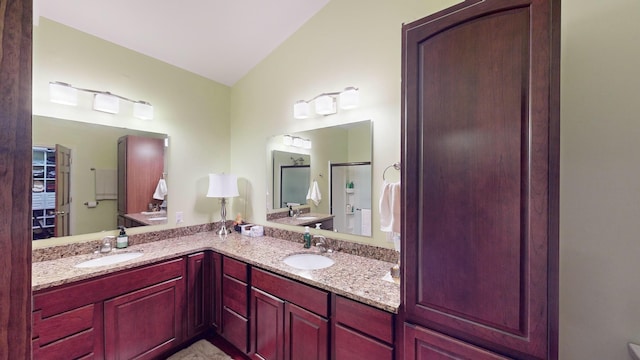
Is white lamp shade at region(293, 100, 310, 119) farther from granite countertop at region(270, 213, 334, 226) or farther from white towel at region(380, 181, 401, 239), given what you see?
white towel at region(380, 181, 401, 239)

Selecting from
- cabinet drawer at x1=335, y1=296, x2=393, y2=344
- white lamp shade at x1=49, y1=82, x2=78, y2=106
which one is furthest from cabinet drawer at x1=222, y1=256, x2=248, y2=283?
Result: white lamp shade at x1=49, y1=82, x2=78, y2=106

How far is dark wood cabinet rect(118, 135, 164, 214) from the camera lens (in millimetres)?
2379

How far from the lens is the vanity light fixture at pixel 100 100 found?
195 cm

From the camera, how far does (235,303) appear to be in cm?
212

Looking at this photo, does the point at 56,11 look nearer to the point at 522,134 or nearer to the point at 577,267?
the point at 522,134

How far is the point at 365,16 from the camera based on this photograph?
2.02m

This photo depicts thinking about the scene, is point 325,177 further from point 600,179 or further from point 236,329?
point 600,179

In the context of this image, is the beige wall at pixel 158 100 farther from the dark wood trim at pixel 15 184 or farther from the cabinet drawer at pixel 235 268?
the dark wood trim at pixel 15 184

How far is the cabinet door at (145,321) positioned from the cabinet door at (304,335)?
104 cm

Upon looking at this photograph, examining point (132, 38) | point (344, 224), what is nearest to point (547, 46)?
point (344, 224)

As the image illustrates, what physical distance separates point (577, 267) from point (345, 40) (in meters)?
2.10

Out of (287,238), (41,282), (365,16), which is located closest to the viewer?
(41,282)

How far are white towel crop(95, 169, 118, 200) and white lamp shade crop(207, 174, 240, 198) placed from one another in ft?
2.62

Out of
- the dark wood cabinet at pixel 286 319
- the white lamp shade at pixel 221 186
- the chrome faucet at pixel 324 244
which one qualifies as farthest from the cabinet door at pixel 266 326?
the white lamp shade at pixel 221 186
